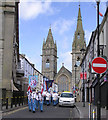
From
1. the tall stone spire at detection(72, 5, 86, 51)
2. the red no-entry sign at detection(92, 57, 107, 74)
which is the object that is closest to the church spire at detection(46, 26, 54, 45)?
the tall stone spire at detection(72, 5, 86, 51)

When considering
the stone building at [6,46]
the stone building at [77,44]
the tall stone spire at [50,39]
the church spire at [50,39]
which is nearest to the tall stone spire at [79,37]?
the stone building at [77,44]

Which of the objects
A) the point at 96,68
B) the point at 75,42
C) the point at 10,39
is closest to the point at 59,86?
the point at 75,42

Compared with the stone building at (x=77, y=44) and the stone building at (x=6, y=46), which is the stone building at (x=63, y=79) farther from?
the stone building at (x=6, y=46)

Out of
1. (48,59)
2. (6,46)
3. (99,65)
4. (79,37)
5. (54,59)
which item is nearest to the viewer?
(99,65)

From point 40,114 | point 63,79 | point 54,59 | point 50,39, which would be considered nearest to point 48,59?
point 54,59

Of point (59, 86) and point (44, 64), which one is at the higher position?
point (44, 64)

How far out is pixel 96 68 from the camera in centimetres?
981

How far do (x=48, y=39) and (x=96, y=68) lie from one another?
113 m

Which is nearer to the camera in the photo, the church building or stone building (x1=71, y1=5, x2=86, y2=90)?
stone building (x1=71, y1=5, x2=86, y2=90)

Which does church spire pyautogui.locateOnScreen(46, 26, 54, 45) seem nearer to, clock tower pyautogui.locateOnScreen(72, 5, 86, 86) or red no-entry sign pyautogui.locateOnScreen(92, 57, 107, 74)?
clock tower pyautogui.locateOnScreen(72, 5, 86, 86)

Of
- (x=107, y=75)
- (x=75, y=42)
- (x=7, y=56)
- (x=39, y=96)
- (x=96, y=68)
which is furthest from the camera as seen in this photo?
(x=75, y=42)

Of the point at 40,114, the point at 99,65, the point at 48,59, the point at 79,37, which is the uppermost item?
the point at 79,37

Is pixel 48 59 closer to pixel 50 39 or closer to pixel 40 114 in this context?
pixel 50 39

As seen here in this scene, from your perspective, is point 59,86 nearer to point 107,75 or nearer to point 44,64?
point 44,64
